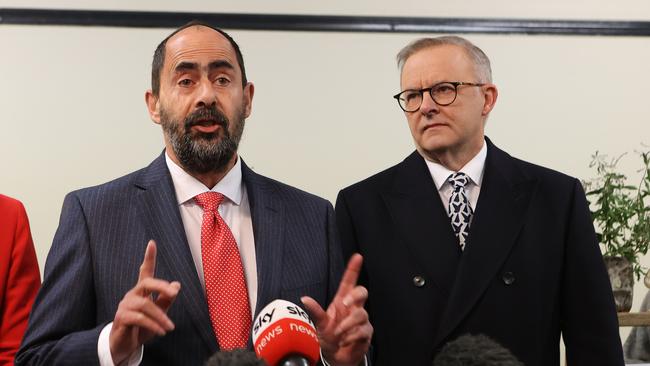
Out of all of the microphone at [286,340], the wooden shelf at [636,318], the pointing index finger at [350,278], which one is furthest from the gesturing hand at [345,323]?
the wooden shelf at [636,318]

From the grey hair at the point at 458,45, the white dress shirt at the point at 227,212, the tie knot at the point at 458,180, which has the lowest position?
the white dress shirt at the point at 227,212

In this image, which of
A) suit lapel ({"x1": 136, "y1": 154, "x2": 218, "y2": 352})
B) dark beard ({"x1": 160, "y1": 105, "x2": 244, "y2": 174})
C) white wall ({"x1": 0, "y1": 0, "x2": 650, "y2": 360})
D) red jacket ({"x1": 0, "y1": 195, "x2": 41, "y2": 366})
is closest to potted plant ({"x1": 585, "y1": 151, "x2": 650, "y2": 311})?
white wall ({"x1": 0, "y1": 0, "x2": 650, "y2": 360})

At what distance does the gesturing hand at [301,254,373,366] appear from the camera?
1.66 meters

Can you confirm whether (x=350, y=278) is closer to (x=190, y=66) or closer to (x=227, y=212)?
(x=227, y=212)

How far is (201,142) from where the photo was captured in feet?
6.59

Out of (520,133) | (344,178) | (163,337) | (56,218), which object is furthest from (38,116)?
(163,337)

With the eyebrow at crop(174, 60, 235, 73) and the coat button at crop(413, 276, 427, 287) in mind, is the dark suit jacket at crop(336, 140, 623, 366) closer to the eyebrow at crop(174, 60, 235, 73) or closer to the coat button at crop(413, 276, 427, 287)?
the coat button at crop(413, 276, 427, 287)

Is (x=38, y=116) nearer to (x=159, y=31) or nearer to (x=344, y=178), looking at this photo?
(x=159, y=31)

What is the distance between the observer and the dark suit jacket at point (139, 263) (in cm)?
183

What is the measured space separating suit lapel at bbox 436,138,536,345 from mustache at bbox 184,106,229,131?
0.72 meters

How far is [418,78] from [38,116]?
2.33 m

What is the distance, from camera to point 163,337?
1847 mm

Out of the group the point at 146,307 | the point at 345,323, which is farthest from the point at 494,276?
the point at 146,307

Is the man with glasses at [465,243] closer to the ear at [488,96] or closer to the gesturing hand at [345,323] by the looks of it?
the ear at [488,96]
